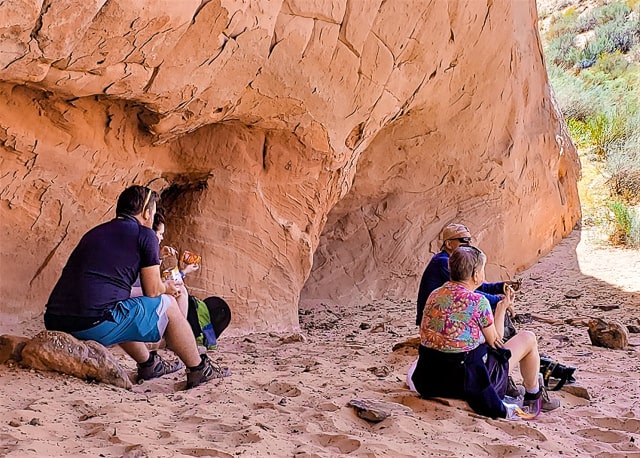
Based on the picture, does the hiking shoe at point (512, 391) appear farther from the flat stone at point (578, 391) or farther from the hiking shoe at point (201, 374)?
the hiking shoe at point (201, 374)

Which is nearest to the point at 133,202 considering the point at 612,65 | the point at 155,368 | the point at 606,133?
the point at 155,368

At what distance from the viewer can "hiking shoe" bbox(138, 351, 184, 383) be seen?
3.95 m

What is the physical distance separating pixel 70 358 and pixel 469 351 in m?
2.10

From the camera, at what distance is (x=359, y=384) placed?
404 centimetres

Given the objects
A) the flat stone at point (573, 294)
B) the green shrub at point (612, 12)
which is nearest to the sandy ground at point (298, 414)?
the flat stone at point (573, 294)

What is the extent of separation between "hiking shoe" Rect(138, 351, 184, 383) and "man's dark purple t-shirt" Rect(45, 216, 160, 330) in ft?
1.65

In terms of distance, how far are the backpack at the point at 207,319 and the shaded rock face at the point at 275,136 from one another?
692mm

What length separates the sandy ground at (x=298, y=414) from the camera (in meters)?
2.72

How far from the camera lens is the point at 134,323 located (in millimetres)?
3666

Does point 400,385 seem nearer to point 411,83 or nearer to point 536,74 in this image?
point 411,83

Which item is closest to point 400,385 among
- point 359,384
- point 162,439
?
point 359,384

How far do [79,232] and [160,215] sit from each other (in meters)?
0.82

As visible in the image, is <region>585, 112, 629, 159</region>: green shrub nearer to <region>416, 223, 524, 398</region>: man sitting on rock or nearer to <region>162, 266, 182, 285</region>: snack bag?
<region>416, 223, 524, 398</region>: man sitting on rock

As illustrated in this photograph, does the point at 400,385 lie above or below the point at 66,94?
below
